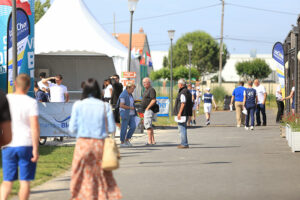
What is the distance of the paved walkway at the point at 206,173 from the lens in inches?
329

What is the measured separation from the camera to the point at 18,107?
266 inches

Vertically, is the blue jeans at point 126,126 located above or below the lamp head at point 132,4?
below

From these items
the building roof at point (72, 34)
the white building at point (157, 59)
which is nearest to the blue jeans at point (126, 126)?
the building roof at point (72, 34)

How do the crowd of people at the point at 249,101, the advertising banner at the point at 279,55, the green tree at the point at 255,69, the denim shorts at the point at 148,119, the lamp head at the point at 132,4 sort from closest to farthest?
1. the denim shorts at the point at 148,119
2. the advertising banner at the point at 279,55
3. the crowd of people at the point at 249,101
4. the lamp head at the point at 132,4
5. the green tree at the point at 255,69

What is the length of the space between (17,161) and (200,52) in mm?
87783

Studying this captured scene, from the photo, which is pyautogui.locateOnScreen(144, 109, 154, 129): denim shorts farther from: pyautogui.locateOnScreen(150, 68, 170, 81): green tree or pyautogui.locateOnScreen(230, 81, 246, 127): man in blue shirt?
pyautogui.locateOnScreen(150, 68, 170, 81): green tree

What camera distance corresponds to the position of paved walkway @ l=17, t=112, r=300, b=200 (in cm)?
835

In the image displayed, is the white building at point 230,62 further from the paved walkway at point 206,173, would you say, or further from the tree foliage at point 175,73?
the paved walkway at point 206,173

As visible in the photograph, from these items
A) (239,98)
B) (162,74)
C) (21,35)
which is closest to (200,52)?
(162,74)

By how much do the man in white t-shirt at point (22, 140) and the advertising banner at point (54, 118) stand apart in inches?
305

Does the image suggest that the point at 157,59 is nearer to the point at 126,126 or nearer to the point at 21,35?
the point at 126,126

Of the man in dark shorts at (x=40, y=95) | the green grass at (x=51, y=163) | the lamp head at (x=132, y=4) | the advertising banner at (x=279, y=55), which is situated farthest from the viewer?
the lamp head at (x=132, y=4)

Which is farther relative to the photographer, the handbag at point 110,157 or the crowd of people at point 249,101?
the crowd of people at point 249,101

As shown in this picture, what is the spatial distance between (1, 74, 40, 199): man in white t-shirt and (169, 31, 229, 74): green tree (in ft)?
288
